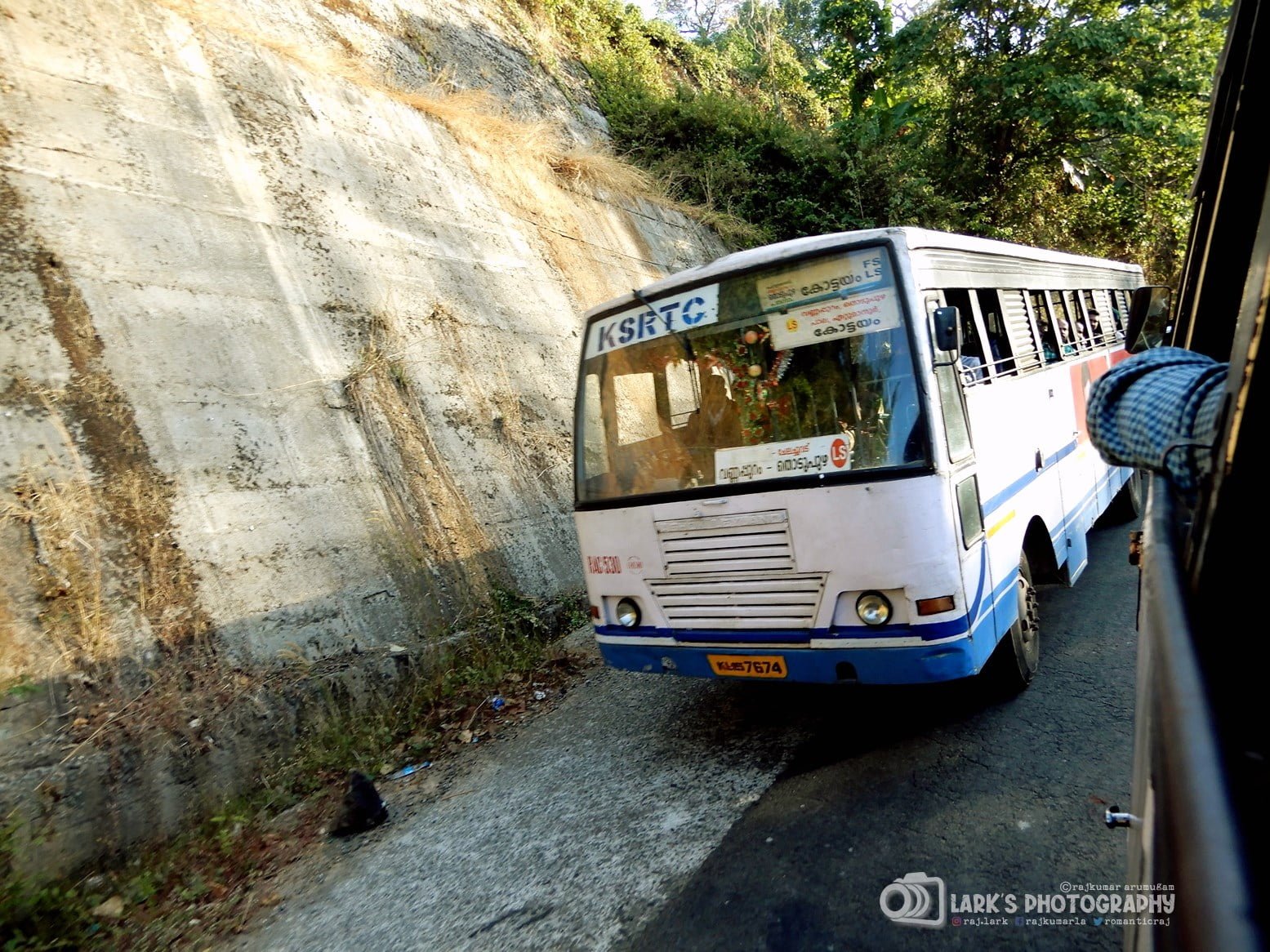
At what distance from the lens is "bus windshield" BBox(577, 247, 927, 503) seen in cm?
385

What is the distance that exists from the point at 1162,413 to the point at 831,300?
260 centimetres

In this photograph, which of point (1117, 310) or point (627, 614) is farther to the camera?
point (1117, 310)

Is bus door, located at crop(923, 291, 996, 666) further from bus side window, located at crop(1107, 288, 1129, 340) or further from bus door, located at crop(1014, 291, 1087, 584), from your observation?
bus side window, located at crop(1107, 288, 1129, 340)

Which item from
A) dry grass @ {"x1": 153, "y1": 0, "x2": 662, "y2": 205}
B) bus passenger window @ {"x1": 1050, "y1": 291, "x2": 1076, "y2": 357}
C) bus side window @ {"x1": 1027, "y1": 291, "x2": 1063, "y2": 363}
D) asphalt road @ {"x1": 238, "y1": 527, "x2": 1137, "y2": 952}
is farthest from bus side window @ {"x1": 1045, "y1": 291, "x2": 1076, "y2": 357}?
dry grass @ {"x1": 153, "y1": 0, "x2": 662, "y2": 205}

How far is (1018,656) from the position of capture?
4391mm

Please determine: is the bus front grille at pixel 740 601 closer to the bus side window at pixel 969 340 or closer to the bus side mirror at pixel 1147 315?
the bus side window at pixel 969 340

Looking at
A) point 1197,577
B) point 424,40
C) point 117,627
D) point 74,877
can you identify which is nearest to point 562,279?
point 424,40

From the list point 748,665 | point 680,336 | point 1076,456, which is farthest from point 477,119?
point 748,665

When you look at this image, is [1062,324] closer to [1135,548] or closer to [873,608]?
[873,608]

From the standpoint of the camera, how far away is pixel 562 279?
10133 mm

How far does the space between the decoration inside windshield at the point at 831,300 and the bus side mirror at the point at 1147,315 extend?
98 cm

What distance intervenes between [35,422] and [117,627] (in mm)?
1357

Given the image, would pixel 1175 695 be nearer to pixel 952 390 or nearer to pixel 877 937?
pixel 877 937

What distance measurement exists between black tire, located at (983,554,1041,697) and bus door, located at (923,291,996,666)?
460 millimetres
